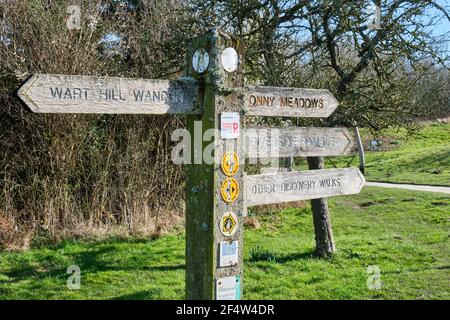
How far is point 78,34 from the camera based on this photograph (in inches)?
351

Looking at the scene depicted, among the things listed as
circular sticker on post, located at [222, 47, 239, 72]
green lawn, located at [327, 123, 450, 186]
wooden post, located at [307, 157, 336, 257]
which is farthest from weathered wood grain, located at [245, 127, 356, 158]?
green lawn, located at [327, 123, 450, 186]

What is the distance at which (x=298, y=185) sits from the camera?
3945 mm

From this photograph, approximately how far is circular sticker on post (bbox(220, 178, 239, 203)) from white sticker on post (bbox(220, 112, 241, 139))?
311 mm

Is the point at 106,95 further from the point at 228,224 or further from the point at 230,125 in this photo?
the point at 228,224

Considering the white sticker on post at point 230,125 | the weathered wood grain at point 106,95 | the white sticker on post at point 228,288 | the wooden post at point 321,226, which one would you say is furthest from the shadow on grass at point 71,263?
the weathered wood grain at point 106,95

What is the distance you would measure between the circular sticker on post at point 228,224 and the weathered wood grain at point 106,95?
758 millimetres

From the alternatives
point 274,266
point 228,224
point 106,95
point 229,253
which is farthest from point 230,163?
point 274,266

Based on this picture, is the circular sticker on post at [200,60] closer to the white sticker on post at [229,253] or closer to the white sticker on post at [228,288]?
the white sticker on post at [229,253]

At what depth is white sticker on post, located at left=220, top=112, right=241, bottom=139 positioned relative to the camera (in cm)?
345

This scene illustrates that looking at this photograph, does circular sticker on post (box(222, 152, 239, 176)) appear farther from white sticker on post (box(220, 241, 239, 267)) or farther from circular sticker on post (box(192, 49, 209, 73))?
circular sticker on post (box(192, 49, 209, 73))

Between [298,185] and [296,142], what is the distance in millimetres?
345

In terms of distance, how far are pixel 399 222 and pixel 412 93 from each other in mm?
3624

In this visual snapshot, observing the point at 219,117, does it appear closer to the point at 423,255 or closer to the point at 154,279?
the point at 154,279
